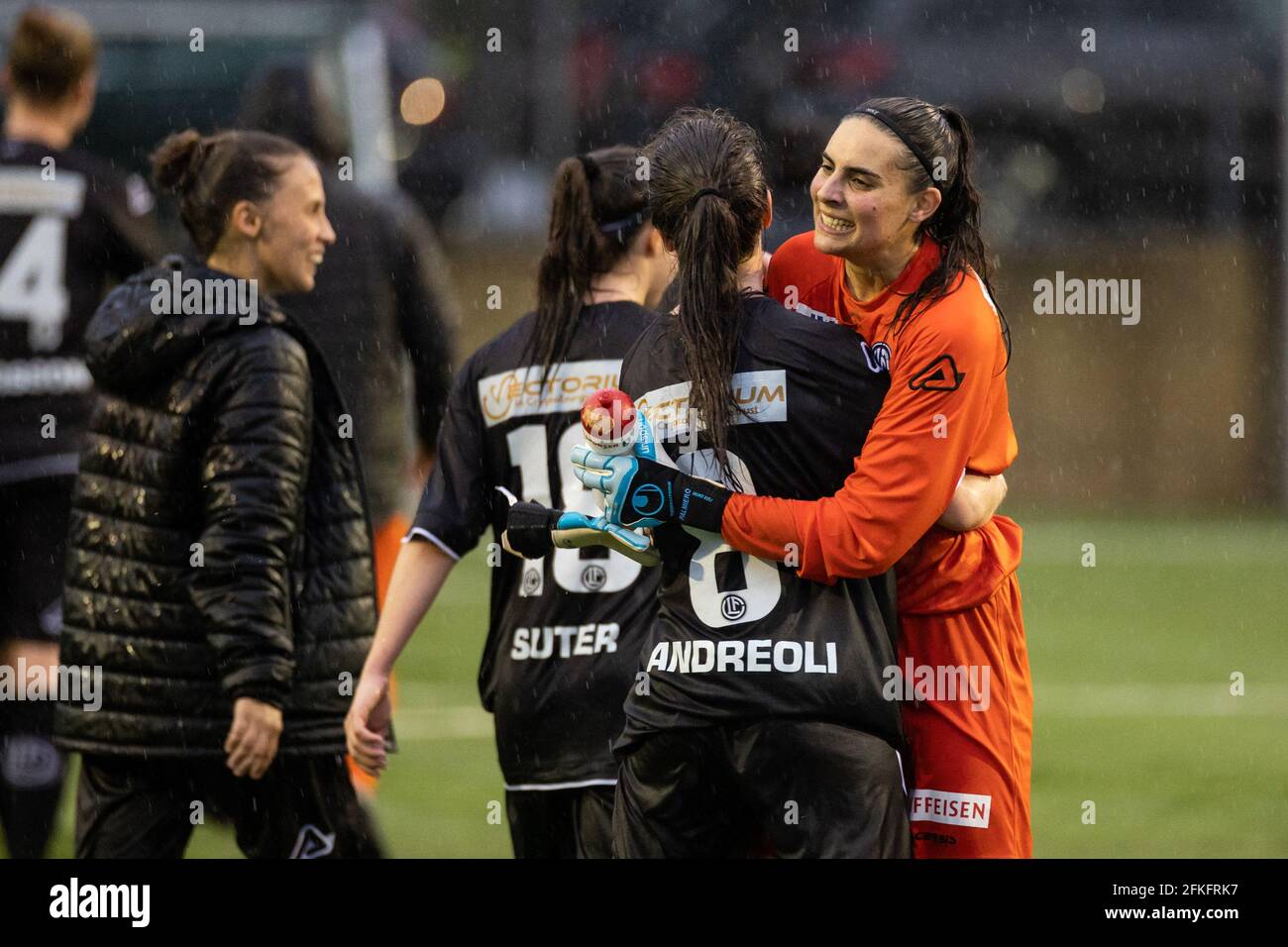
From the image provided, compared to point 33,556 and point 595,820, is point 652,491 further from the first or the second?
point 33,556

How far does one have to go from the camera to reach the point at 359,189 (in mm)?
6043

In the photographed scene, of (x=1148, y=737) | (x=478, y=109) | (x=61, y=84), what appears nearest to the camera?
(x=61, y=84)

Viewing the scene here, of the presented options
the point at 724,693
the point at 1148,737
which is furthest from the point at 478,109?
the point at 724,693

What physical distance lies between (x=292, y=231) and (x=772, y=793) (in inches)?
84.6

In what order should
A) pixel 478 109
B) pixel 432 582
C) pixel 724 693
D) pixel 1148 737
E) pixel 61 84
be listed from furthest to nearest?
pixel 478 109 → pixel 1148 737 → pixel 61 84 → pixel 432 582 → pixel 724 693

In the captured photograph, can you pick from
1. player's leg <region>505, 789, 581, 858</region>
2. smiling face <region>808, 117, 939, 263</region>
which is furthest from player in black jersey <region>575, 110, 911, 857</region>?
player's leg <region>505, 789, 581, 858</region>

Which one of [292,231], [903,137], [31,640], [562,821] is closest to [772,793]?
[562,821]

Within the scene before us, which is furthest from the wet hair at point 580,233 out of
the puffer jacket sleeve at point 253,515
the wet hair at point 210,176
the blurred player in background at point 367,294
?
the blurred player in background at point 367,294

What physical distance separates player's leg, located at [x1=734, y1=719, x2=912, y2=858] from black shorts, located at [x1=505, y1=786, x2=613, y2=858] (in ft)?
2.93

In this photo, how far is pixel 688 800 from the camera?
3115mm

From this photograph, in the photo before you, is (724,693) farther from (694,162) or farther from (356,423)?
(356,423)

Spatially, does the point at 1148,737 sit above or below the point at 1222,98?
below

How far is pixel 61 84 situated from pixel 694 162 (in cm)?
330

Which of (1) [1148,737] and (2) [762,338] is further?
(1) [1148,737]
